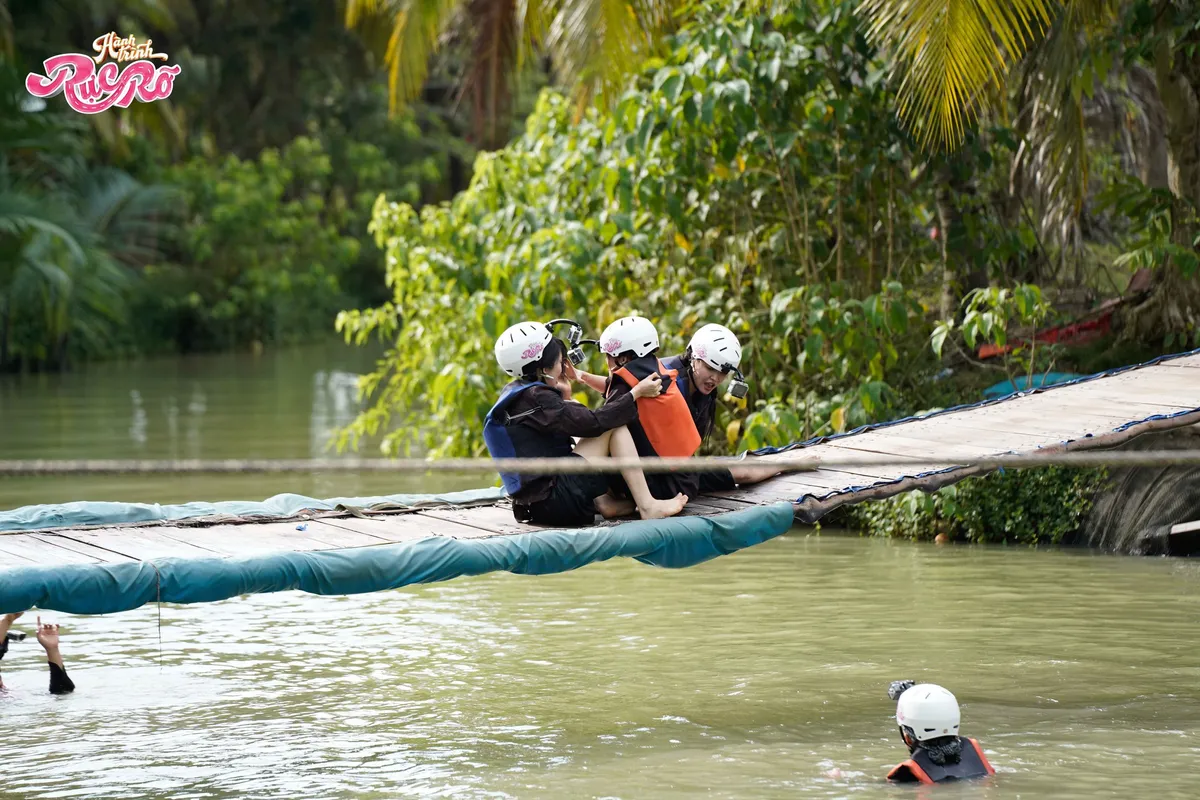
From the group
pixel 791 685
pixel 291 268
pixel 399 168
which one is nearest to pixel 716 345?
pixel 791 685

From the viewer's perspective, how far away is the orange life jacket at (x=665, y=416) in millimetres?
→ 7102

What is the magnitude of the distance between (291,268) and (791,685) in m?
30.6

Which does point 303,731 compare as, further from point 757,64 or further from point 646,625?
point 757,64

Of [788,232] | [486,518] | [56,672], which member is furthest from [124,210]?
[486,518]

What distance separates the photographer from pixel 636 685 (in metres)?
7.43

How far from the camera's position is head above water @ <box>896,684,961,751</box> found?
5.63 metres

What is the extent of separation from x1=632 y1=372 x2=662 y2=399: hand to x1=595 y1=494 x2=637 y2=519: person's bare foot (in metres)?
0.48

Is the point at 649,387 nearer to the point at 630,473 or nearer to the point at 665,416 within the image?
the point at 665,416

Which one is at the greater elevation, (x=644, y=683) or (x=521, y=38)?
(x=521, y=38)

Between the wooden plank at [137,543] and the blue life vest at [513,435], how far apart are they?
51.7 inches

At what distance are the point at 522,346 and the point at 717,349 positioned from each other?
2.99ft

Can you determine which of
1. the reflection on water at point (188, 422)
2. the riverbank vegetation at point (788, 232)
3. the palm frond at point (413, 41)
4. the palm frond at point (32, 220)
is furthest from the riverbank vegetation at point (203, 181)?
the riverbank vegetation at point (788, 232)

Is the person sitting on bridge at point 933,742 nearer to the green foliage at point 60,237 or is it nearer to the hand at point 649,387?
the hand at point 649,387

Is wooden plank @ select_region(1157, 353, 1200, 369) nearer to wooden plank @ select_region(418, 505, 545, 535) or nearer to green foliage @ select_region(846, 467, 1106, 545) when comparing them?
green foliage @ select_region(846, 467, 1106, 545)
